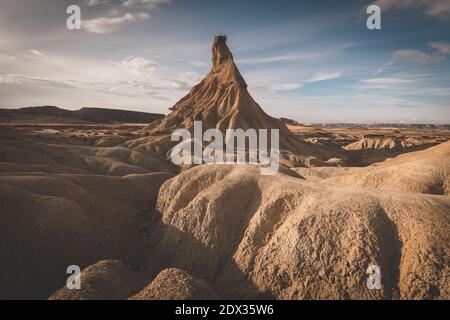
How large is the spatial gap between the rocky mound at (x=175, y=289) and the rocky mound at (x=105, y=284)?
2.61 ft

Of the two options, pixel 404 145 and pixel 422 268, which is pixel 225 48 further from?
pixel 422 268

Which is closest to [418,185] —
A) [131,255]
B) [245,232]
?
[245,232]

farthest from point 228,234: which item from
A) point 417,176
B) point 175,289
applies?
point 417,176

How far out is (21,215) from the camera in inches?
597

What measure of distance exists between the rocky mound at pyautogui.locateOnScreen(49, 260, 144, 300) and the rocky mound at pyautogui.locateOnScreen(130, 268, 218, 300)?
80cm

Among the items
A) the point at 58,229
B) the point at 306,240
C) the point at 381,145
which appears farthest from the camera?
the point at 381,145

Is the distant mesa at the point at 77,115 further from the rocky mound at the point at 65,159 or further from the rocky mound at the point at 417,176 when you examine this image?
the rocky mound at the point at 417,176

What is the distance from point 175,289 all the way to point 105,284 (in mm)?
2599

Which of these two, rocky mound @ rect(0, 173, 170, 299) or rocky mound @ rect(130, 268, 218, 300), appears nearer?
rocky mound @ rect(130, 268, 218, 300)
